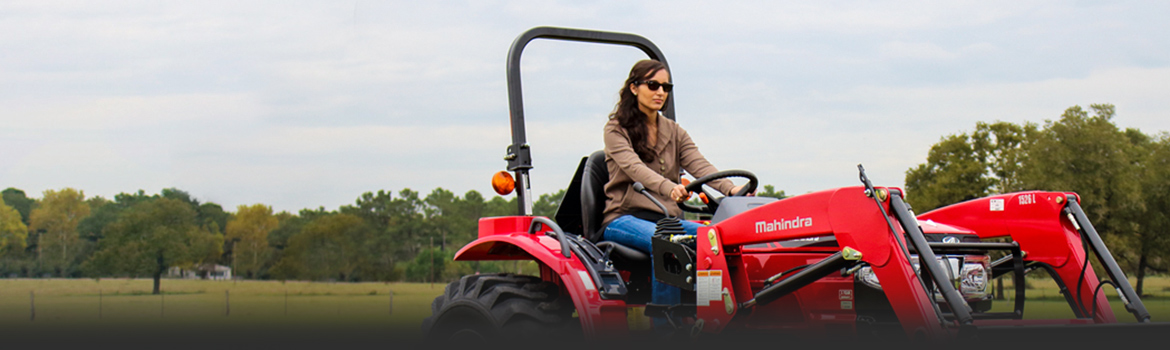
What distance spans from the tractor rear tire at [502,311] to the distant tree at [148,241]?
49.2 meters

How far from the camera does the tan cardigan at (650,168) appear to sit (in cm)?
473

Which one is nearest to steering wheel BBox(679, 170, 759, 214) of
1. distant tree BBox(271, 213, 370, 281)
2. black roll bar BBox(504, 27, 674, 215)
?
black roll bar BBox(504, 27, 674, 215)

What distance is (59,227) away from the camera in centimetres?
4950

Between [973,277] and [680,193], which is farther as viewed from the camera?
[680,193]

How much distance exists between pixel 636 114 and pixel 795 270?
4.91 ft

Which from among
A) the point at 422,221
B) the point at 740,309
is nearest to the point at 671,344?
the point at 740,309

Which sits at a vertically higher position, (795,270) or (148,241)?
(148,241)

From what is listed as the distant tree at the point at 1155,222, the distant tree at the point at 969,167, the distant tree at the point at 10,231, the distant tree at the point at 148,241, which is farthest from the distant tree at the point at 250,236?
the distant tree at the point at 1155,222

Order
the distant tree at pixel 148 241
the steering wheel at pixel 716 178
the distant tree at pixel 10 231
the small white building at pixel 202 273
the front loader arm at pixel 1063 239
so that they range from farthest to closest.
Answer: the small white building at pixel 202 273 → the distant tree at pixel 10 231 → the distant tree at pixel 148 241 → the steering wheel at pixel 716 178 → the front loader arm at pixel 1063 239

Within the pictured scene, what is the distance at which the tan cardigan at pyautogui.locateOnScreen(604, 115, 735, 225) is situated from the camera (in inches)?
186

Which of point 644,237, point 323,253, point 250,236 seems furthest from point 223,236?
point 644,237

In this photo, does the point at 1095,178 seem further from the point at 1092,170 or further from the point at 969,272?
the point at 969,272

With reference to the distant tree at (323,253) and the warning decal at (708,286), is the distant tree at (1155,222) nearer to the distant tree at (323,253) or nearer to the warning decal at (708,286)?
the distant tree at (323,253)

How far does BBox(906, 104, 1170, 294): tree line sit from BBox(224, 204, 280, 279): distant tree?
27.0 meters
